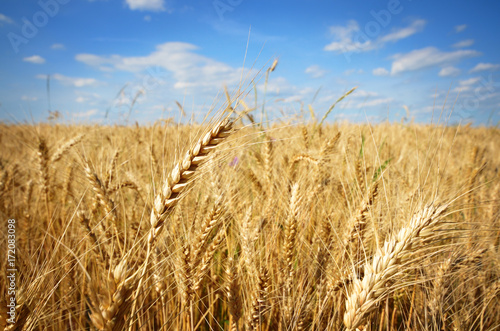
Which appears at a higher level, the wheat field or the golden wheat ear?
the golden wheat ear

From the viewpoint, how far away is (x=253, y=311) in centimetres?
102

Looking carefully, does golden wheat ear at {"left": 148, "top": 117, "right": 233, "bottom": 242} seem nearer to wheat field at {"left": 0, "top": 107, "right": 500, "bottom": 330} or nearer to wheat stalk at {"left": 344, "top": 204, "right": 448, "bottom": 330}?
wheat field at {"left": 0, "top": 107, "right": 500, "bottom": 330}

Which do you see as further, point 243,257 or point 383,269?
point 243,257

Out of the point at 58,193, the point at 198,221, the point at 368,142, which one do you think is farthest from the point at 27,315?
the point at 368,142

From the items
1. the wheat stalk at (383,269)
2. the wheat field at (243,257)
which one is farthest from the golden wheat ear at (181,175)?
the wheat stalk at (383,269)

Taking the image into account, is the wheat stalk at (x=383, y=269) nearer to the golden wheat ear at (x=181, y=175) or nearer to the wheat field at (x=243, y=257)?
the wheat field at (x=243, y=257)

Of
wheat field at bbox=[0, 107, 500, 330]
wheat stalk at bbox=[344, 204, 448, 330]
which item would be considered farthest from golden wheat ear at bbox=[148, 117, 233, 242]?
wheat stalk at bbox=[344, 204, 448, 330]

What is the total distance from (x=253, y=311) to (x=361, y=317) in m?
0.40

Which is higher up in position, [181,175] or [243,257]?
[181,175]

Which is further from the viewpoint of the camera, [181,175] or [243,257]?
[243,257]

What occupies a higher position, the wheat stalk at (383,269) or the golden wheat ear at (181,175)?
the golden wheat ear at (181,175)

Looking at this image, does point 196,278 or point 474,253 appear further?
point 474,253

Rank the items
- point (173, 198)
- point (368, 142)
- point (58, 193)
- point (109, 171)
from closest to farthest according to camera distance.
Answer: point (173, 198) < point (109, 171) < point (58, 193) < point (368, 142)

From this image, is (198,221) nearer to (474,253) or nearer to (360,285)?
(360,285)
